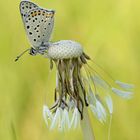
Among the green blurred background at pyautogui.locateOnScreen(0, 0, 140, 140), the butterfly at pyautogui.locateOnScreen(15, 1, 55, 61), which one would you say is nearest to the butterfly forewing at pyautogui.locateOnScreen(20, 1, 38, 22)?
the butterfly at pyautogui.locateOnScreen(15, 1, 55, 61)

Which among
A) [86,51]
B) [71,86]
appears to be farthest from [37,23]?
[86,51]

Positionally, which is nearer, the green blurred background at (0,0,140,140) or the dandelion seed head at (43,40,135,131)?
the dandelion seed head at (43,40,135,131)

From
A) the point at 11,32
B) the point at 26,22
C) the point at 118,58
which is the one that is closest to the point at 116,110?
the point at 118,58

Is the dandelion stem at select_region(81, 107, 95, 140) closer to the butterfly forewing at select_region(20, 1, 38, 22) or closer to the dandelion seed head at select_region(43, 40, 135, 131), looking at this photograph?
the dandelion seed head at select_region(43, 40, 135, 131)

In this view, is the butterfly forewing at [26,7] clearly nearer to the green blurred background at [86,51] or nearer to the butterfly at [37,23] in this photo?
the butterfly at [37,23]

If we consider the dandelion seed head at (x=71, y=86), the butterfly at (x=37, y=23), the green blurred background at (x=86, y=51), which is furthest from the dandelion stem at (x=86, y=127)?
the green blurred background at (x=86, y=51)

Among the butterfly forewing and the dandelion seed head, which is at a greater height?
the butterfly forewing

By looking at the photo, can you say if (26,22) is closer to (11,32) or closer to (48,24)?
(48,24)
